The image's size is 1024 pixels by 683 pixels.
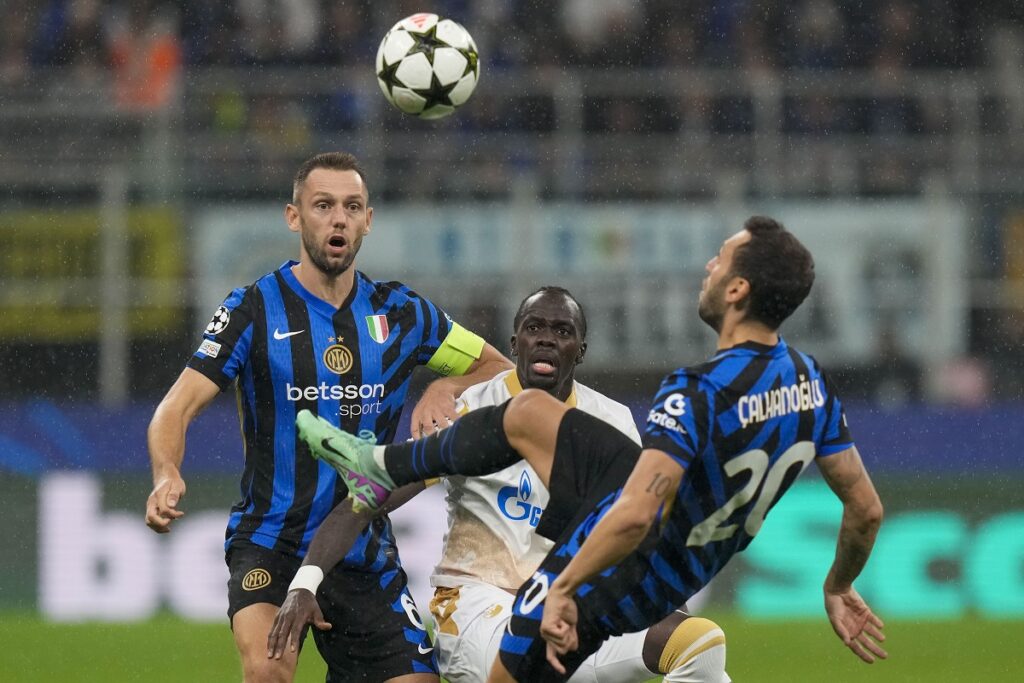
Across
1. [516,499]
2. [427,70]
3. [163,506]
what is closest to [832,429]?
[516,499]

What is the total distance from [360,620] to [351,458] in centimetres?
72

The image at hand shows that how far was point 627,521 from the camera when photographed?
504cm

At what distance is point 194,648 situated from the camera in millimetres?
11039

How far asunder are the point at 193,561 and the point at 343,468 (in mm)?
6386

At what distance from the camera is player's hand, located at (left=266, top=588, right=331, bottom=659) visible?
5586mm

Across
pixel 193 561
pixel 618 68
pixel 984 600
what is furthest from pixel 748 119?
pixel 193 561

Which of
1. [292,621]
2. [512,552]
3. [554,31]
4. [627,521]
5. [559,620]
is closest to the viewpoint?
[627,521]

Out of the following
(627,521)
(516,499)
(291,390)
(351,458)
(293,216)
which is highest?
(293,216)

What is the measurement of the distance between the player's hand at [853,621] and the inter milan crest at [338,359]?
188 cm

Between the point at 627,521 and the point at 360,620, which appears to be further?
the point at 360,620

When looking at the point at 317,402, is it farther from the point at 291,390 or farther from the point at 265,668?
the point at 265,668

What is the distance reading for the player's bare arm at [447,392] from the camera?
6219mm

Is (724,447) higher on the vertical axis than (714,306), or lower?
lower

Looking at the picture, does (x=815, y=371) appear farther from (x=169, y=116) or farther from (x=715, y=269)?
(x=169, y=116)
